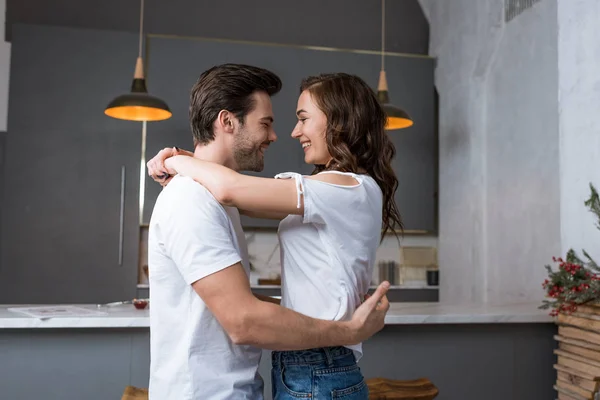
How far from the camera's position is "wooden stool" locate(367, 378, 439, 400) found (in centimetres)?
235

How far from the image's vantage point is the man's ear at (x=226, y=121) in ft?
4.74

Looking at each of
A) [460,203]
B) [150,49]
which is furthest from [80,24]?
[460,203]

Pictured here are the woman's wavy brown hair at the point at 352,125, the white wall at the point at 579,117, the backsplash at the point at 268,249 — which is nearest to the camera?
the woman's wavy brown hair at the point at 352,125

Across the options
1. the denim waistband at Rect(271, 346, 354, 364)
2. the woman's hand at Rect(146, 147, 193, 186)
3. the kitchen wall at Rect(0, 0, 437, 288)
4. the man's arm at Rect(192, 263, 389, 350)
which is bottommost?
the denim waistband at Rect(271, 346, 354, 364)

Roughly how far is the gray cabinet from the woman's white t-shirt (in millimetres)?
3691

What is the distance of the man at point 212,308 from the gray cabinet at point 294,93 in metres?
3.63

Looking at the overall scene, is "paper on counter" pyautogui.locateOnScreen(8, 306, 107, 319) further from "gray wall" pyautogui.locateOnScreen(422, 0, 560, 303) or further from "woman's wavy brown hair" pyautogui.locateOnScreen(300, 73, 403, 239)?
"gray wall" pyautogui.locateOnScreen(422, 0, 560, 303)

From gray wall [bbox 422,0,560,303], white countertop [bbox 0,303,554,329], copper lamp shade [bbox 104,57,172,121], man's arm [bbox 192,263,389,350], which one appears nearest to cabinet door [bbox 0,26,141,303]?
copper lamp shade [bbox 104,57,172,121]

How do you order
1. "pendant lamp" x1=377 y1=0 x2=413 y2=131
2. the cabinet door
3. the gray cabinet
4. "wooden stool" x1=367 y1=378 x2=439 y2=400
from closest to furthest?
"wooden stool" x1=367 y1=378 x2=439 y2=400
"pendant lamp" x1=377 y1=0 x2=413 y2=131
the cabinet door
the gray cabinet

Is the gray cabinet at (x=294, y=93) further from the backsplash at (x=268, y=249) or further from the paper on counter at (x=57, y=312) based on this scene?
the paper on counter at (x=57, y=312)

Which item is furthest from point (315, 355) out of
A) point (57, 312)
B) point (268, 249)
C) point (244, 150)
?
point (268, 249)

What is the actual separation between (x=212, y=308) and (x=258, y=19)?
15.6 ft

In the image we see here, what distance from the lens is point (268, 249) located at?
551 cm

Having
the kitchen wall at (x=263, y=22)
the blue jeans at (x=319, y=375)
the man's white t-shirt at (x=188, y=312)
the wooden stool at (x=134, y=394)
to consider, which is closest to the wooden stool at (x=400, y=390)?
the wooden stool at (x=134, y=394)
